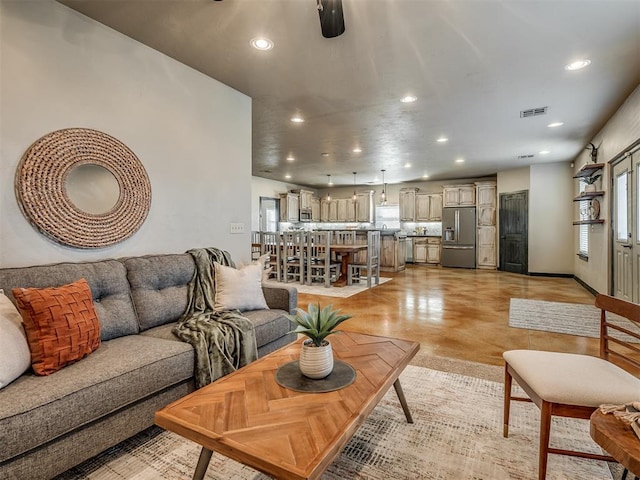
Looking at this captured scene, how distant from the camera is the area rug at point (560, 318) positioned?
385 cm

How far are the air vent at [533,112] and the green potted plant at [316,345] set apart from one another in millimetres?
4369

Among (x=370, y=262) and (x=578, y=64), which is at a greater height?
(x=578, y=64)

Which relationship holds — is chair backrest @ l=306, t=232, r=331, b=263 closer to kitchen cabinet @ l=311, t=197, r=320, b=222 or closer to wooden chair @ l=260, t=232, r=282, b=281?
wooden chair @ l=260, t=232, r=282, b=281

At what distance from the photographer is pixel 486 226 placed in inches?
381

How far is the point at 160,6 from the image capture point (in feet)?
7.83

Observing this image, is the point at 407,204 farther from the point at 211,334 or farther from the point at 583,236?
the point at 211,334

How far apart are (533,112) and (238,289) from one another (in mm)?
4428

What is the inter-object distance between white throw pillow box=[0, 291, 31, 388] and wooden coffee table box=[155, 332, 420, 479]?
0.79m

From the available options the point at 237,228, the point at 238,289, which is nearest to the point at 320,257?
the point at 237,228

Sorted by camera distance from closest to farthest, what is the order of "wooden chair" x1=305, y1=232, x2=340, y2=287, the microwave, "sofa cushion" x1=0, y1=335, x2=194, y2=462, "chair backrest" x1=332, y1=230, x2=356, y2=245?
"sofa cushion" x1=0, y1=335, x2=194, y2=462 < "wooden chair" x1=305, y1=232, x2=340, y2=287 < "chair backrest" x1=332, y1=230, x2=356, y2=245 < the microwave

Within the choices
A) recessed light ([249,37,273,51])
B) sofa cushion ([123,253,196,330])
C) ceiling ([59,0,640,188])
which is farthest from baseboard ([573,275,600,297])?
sofa cushion ([123,253,196,330])

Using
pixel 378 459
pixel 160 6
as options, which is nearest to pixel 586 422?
pixel 378 459

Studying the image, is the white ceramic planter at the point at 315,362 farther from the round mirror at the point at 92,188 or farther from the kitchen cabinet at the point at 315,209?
the kitchen cabinet at the point at 315,209

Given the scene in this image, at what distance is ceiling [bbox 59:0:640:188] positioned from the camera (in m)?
2.43
